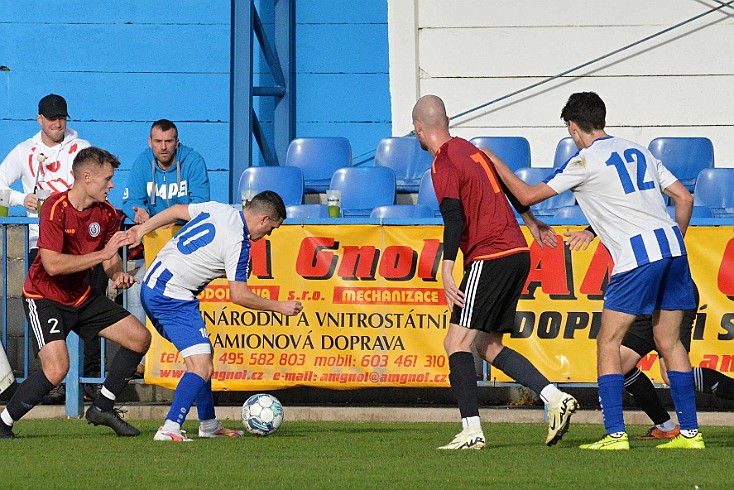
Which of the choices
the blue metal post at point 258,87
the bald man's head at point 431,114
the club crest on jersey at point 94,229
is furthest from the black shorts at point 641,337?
the blue metal post at point 258,87

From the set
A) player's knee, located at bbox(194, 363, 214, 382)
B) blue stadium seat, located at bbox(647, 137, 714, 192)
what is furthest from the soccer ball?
blue stadium seat, located at bbox(647, 137, 714, 192)

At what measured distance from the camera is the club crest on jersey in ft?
25.9

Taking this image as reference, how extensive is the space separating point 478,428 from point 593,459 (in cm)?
78

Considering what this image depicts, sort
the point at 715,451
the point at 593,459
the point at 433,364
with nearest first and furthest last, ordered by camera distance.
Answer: the point at 593,459
the point at 715,451
the point at 433,364

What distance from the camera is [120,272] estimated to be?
26.5 feet

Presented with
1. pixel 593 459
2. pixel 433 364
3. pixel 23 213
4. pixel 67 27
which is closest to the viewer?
pixel 593 459

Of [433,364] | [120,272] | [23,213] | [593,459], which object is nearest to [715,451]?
[593,459]

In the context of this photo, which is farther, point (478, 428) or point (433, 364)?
point (433, 364)

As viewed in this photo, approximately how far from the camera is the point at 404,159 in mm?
13438

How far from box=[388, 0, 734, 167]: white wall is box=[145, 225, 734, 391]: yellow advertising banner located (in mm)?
5673

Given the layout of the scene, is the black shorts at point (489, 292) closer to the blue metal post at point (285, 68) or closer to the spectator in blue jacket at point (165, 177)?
the spectator in blue jacket at point (165, 177)

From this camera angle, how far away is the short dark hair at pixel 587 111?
273 inches

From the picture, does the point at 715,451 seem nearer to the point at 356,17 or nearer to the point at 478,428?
the point at 478,428

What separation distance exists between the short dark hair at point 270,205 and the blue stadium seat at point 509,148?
19.1ft
